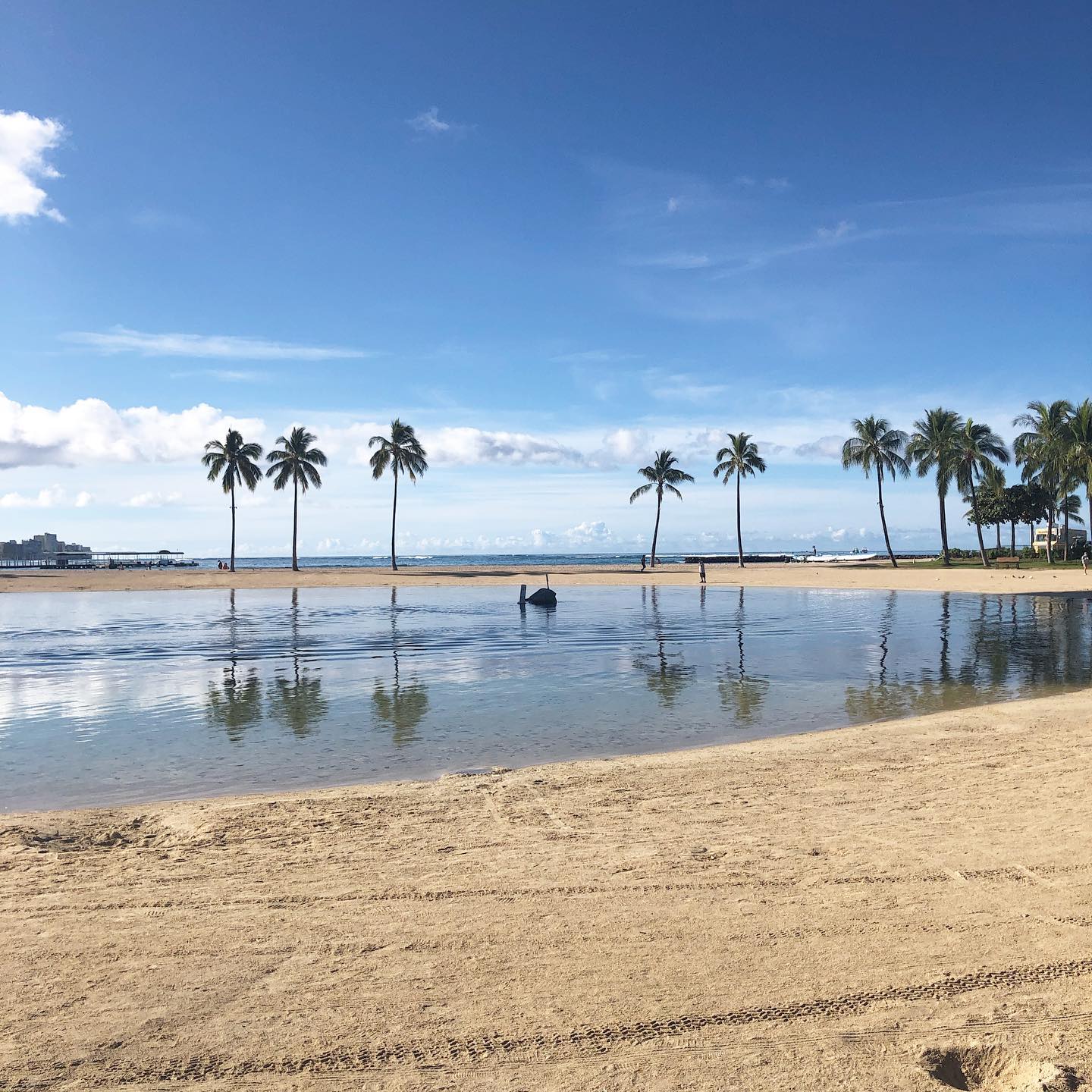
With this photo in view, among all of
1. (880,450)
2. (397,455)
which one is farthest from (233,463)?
(880,450)

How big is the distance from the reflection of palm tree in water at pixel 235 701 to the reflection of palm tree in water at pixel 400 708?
6.76 feet

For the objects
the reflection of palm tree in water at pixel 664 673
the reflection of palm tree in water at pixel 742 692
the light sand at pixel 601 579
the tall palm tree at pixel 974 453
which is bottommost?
the reflection of palm tree in water at pixel 742 692

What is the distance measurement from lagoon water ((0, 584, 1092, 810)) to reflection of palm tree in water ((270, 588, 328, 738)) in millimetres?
78

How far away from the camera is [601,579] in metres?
64.8

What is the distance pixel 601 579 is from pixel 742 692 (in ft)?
162

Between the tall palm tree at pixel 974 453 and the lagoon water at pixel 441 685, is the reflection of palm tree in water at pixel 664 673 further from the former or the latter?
the tall palm tree at pixel 974 453

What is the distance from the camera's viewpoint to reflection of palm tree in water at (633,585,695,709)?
15312mm

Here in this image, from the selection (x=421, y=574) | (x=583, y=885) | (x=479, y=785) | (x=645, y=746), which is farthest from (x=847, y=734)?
(x=421, y=574)

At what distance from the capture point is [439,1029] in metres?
3.81

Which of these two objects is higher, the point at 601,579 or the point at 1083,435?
the point at 1083,435

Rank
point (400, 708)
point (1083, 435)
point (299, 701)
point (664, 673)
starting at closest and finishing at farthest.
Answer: point (400, 708), point (299, 701), point (664, 673), point (1083, 435)

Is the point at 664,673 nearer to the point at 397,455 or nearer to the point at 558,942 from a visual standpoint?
the point at 558,942

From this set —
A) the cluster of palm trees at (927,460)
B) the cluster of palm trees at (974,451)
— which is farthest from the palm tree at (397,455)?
the cluster of palm trees at (974,451)

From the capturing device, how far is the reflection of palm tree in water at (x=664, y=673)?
15.3 m
